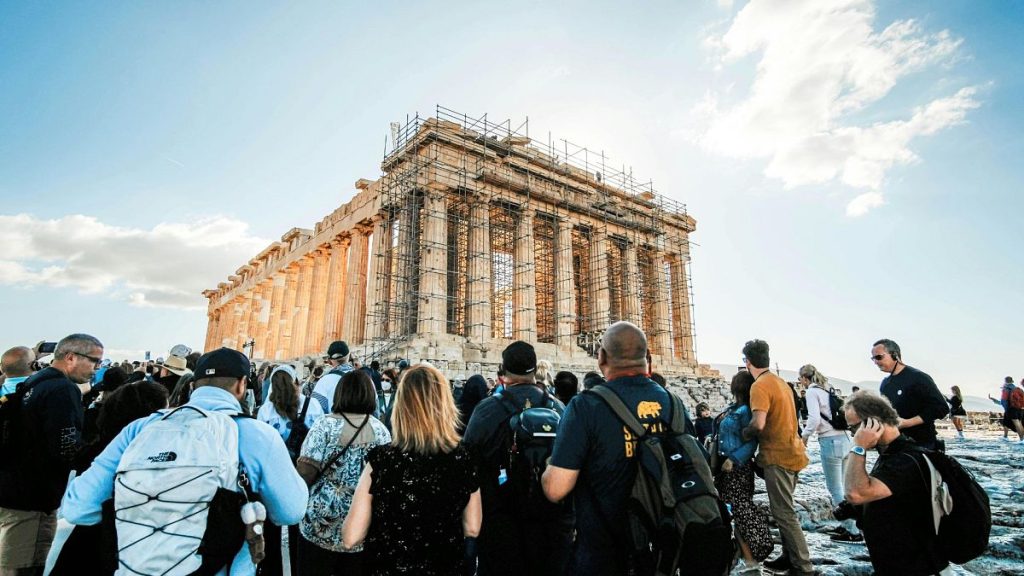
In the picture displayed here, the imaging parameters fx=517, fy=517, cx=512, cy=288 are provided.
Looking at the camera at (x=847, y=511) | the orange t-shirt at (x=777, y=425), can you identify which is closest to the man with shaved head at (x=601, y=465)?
the camera at (x=847, y=511)

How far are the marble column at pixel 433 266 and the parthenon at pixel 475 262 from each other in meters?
0.05

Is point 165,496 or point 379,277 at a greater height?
point 379,277

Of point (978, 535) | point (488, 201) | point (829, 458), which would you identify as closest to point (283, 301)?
point (488, 201)

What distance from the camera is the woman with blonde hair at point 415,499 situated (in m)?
2.33

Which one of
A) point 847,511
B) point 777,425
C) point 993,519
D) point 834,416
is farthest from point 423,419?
point 993,519

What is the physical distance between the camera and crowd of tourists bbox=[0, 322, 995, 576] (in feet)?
6.89

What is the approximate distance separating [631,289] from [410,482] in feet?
86.9

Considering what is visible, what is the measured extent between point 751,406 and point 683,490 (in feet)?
7.67

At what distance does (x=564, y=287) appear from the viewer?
24.6m

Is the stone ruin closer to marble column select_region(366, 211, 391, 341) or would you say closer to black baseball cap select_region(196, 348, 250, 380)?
marble column select_region(366, 211, 391, 341)

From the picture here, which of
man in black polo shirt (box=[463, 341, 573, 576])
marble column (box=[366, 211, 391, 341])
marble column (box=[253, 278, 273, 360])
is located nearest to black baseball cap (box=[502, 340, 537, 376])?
man in black polo shirt (box=[463, 341, 573, 576])

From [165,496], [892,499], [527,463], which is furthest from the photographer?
[527,463]

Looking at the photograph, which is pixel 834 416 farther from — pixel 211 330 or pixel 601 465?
pixel 211 330

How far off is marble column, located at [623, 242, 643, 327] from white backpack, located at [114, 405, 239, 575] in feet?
85.7
